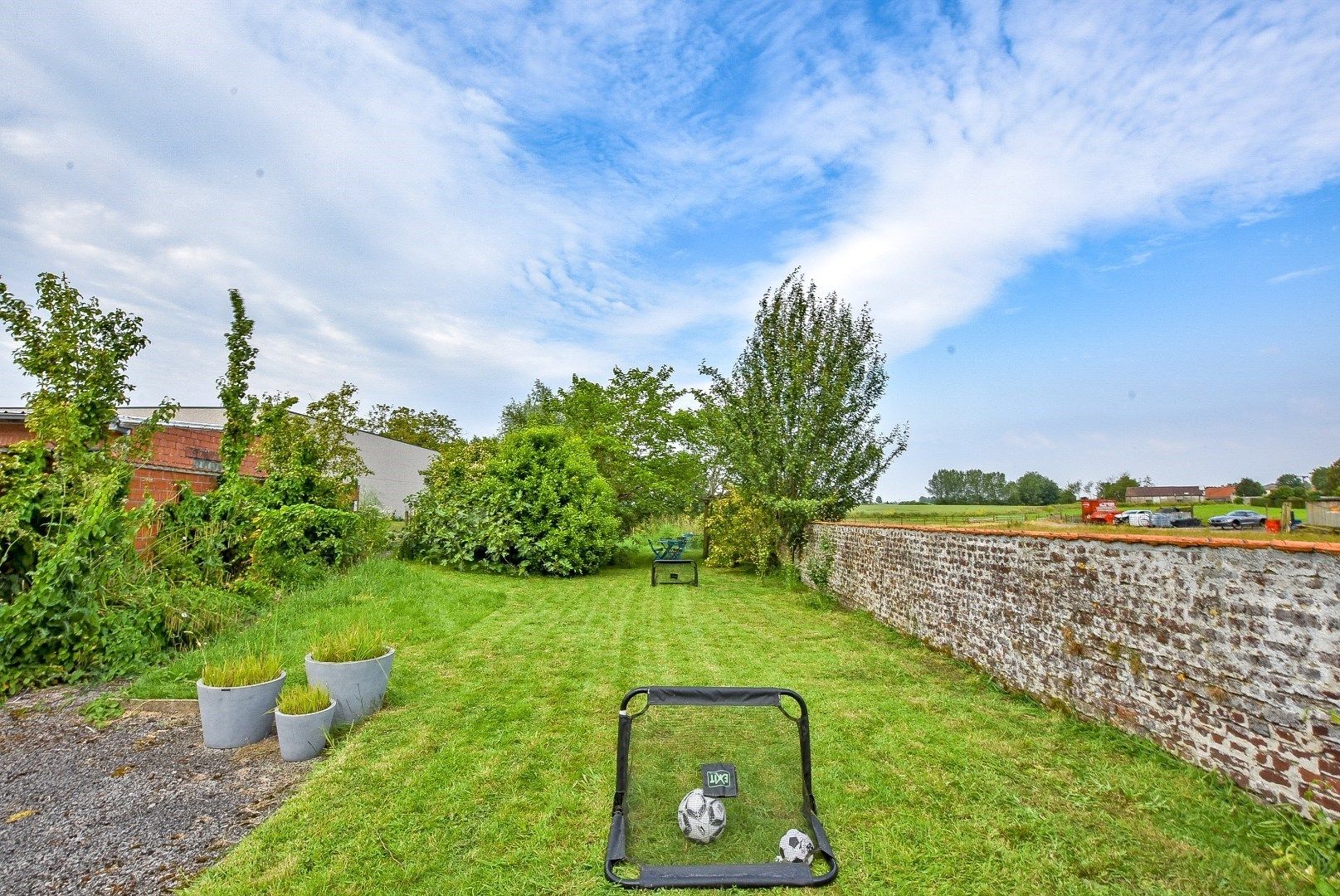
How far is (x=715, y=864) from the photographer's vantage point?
2.68 meters

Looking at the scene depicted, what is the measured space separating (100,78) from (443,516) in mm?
8923

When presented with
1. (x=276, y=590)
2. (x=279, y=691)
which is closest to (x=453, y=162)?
(x=276, y=590)

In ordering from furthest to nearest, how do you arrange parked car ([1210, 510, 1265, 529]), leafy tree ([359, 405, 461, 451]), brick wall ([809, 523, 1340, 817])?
leafy tree ([359, 405, 461, 451]) < parked car ([1210, 510, 1265, 529]) < brick wall ([809, 523, 1340, 817])

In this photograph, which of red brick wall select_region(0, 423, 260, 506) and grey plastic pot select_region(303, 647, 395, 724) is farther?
red brick wall select_region(0, 423, 260, 506)

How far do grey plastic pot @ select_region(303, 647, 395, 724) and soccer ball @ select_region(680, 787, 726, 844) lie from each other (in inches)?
109

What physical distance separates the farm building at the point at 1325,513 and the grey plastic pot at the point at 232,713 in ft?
24.9

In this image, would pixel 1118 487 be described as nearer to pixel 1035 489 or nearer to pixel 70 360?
pixel 1035 489

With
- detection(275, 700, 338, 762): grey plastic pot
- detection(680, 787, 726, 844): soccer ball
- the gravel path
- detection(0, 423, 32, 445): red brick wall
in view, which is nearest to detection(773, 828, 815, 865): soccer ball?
detection(680, 787, 726, 844): soccer ball

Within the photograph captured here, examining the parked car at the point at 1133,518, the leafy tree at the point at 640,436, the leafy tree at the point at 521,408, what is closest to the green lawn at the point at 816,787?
the parked car at the point at 1133,518

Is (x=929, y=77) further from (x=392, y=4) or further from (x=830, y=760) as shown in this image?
(x=830, y=760)

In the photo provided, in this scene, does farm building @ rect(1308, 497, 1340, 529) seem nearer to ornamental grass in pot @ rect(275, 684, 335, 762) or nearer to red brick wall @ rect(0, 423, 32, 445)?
ornamental grass in pot @ rect(275, 684, 335, 762)

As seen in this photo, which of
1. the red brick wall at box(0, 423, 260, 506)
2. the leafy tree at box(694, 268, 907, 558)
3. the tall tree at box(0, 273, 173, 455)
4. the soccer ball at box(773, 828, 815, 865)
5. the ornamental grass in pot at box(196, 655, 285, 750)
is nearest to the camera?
the soccer ball at box(773, 828, 815, 865)

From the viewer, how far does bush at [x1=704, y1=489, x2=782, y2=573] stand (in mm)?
13992

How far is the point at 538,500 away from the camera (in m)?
13.2
